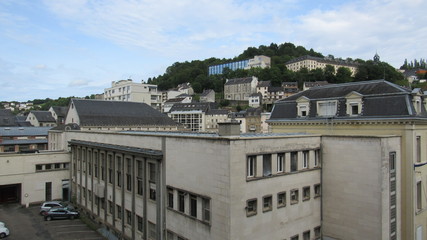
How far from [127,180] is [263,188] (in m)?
13.1

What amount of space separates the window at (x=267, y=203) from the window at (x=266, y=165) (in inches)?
55.9

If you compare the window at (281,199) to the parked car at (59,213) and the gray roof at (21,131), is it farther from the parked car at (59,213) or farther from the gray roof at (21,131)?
the gray roof at (21,131)

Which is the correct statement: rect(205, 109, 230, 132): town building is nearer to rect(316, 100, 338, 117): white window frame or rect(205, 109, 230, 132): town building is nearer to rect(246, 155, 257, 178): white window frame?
rect(316, 100, 338, 117): white window frame

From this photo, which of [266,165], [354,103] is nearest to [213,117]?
[354,103]

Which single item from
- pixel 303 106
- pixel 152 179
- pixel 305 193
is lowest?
pixel 305 193

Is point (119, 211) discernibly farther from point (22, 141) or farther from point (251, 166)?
point (22, 141)

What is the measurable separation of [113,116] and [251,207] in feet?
174

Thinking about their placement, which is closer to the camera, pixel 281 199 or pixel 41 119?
pixel 281 199

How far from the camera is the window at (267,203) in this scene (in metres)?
18.4

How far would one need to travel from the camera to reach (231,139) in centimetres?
1642

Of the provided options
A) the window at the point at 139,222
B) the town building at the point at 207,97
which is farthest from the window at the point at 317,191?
the town building at the point at 207,97

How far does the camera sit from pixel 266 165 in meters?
19.0

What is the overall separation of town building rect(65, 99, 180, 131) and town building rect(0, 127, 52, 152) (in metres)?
6.04

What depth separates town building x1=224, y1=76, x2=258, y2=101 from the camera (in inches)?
6063
